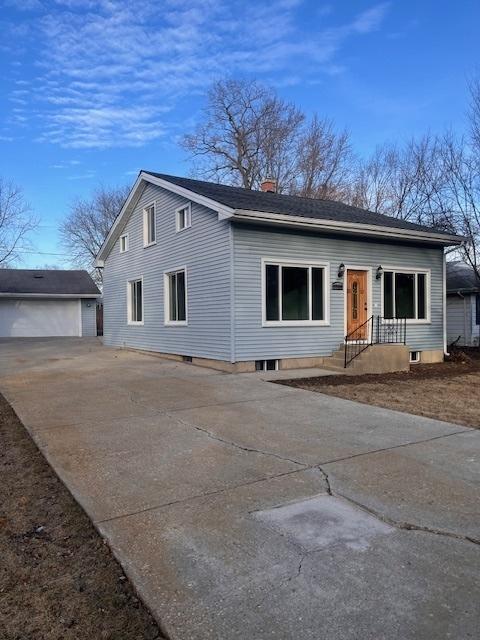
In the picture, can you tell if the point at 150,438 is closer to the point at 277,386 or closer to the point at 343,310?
the point at 277,386

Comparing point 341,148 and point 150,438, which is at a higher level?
point 341,148

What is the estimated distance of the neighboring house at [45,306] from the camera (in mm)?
27314

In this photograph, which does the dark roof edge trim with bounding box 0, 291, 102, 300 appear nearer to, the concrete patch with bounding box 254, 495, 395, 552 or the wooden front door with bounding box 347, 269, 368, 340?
the wooden front door with bounding box 347, 269, 368, 340

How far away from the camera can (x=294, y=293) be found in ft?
39.1

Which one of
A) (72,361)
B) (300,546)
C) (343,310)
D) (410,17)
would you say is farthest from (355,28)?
(300,546)

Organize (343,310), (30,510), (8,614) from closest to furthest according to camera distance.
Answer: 1. (8,614)
2. (30,510)
3. (343,310)

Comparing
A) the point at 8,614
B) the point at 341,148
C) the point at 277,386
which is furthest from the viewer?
the point at 341,148

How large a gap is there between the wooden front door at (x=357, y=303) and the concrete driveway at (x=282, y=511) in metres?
5.90

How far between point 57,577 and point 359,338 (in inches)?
440

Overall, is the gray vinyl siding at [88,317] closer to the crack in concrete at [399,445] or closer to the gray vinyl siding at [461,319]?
the gray vinyl siding at [461,319]

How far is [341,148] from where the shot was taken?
95.7 ft

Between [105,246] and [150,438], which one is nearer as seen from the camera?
[150,438]

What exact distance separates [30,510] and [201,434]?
7.46 feet

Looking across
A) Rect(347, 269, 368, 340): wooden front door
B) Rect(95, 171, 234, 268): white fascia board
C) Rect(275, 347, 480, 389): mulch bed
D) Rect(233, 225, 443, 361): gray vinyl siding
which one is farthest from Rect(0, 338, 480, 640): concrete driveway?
Rect(347, 269, 368, 340): wooden front door
